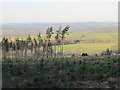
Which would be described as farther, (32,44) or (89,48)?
(89,48)

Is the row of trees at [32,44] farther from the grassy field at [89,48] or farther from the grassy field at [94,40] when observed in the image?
the grassy field at [94,40]

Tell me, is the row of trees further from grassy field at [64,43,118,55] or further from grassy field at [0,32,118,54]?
grassy field at [0,32,118,54]

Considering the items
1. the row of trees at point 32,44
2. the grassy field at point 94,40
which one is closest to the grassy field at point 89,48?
the grassy field at point 94,40

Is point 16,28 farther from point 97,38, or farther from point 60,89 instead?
point 60,89

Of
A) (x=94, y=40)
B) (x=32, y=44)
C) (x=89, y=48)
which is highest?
(x=94, y=40)

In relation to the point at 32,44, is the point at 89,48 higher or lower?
lower

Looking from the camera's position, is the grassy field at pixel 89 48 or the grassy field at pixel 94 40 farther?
the grassy field at pixel 94 40

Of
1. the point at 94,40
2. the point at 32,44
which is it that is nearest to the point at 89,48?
the point at 94,40

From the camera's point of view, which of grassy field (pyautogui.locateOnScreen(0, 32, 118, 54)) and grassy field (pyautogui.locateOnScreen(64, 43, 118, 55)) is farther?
grassy field (pyautogui.locateOnScreen(0, 32, 118, 54))

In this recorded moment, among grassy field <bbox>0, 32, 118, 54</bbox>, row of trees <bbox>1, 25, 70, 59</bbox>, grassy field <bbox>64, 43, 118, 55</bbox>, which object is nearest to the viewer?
row of trees <bbox>1, 25, 70, 59</bbox>

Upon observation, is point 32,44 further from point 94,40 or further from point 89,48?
point 94,40

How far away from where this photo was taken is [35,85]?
7.96 meters

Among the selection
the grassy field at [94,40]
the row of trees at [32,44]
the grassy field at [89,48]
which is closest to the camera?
the row of trees at [32,44]

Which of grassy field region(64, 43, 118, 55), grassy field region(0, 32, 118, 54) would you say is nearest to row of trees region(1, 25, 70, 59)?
grassy field region(64, 43, 118, 55)
